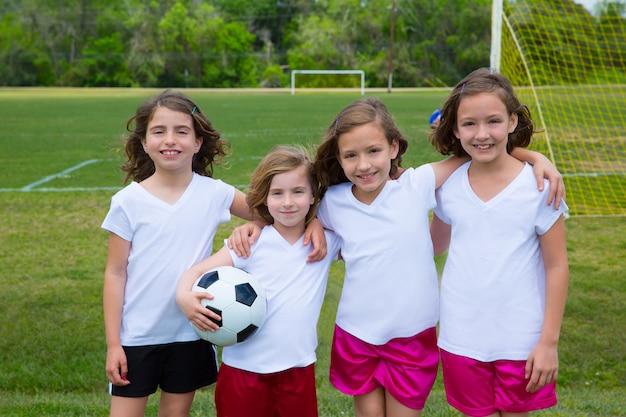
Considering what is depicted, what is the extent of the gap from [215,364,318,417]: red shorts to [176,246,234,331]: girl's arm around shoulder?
209 millimetres

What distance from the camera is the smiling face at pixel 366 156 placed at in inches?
102

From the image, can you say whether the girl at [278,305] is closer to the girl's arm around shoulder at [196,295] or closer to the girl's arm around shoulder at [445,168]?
the girl's arm around shoulder at [196,295]

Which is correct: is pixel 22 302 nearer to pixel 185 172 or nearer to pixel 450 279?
pixel 185 172

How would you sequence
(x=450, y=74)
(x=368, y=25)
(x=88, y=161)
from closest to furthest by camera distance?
(x=88, y=161) → (x=450, y=74) → (x=368, y=25)

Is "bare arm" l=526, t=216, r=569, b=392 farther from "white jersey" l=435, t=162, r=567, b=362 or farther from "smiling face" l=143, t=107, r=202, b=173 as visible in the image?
"smiling face" l=143, t=107, r=202, b=173

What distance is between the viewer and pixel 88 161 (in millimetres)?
11875

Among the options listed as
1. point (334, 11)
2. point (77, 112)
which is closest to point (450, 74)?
point (334, 11)

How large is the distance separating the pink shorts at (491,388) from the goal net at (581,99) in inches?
137

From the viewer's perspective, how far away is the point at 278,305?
2.58 metres

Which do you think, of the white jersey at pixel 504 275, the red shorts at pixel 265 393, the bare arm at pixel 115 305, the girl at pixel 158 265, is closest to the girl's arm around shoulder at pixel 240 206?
the girl at pixel 158 265

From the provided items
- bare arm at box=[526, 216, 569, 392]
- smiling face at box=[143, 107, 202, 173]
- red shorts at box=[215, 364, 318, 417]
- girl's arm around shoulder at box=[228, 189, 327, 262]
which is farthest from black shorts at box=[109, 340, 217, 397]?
bare arm at box=[526, 216, 569, 392]

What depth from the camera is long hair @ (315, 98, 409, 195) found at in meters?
2.63

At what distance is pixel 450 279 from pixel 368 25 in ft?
184

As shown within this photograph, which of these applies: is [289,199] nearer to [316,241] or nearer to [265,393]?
[316,241]
